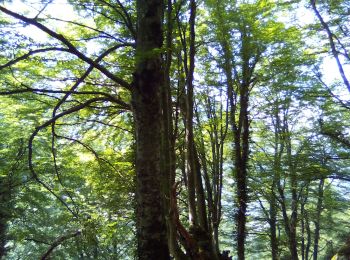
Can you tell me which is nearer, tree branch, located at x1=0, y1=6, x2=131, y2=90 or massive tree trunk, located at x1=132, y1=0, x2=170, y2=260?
tree branch, located at x1=0, y1=6, x2=131, y2=90

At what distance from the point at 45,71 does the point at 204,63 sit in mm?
3621

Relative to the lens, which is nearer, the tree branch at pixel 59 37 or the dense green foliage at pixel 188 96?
the tree branch at pixel 59 37

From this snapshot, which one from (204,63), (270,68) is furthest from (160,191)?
(270,68)

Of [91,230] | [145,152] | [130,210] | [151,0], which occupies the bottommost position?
[91,230]

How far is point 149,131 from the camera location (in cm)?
320

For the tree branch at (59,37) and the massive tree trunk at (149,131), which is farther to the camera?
the massive tree trunk at (149,131)

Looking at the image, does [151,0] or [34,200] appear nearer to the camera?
[151,0]

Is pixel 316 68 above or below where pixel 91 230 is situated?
above

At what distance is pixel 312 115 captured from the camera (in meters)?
10.6

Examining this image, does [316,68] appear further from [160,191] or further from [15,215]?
[15,215]

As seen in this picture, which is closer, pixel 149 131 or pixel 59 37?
pixel 59 37

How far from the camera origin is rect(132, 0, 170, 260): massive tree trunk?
305 cm

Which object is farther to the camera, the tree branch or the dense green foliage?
the dense green foliage

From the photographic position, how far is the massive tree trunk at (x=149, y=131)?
3.05m
